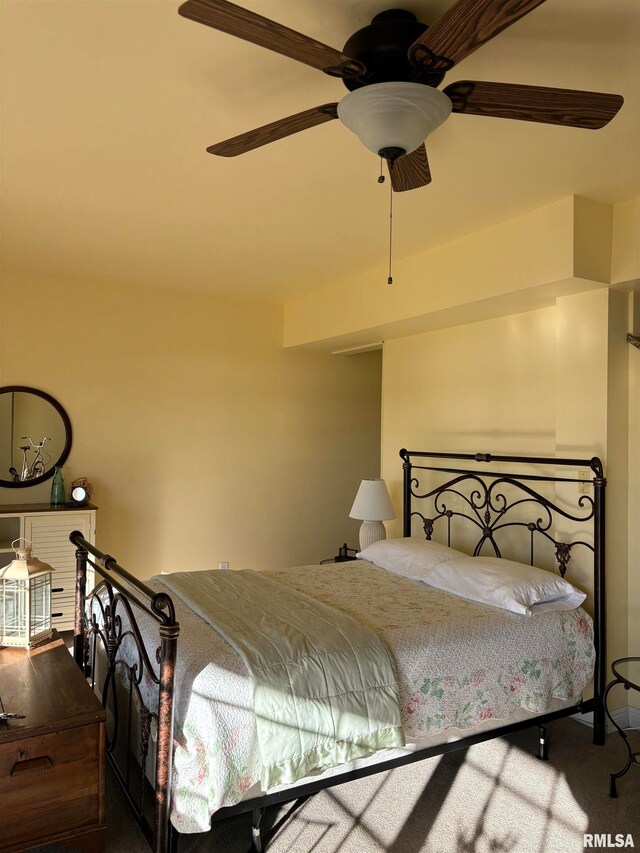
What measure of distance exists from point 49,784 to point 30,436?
3058 millimetres

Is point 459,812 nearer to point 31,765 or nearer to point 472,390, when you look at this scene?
point 31,765

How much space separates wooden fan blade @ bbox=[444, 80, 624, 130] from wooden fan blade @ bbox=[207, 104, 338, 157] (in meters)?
0.34

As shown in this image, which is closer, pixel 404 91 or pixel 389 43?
pixel 404 91

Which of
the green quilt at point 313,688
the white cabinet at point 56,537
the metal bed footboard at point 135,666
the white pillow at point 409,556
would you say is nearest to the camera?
the metal bed footboard at point 135,666

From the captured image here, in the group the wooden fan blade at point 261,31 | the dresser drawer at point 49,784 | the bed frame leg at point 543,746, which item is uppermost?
the wooden fan blade at point 261,31

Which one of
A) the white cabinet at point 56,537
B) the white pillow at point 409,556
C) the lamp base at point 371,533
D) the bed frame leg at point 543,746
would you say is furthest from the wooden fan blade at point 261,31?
the white cabinet at point 56,537

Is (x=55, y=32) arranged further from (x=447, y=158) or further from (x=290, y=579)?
(x=290, y=579)

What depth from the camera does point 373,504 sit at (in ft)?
14.3

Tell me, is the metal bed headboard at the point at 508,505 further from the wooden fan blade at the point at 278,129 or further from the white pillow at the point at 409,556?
the wooden fan blade at the point at 278,129

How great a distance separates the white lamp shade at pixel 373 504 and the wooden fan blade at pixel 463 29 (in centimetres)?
310

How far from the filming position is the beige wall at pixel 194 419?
15.5 feet

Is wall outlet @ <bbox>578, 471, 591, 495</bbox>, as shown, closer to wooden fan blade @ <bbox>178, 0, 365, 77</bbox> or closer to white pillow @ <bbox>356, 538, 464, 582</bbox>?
white pillow @ <bbox>356, 538, 464, 582</bbox>

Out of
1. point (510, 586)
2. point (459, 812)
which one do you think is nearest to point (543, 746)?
point (459, 812)

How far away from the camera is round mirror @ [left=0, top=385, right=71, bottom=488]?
4484 millimetres
